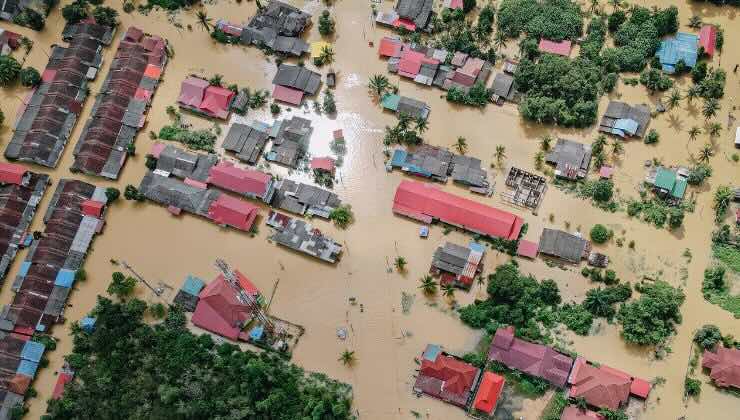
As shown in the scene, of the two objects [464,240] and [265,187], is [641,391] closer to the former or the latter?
[464,240]

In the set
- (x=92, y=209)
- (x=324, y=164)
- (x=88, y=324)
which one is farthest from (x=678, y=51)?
(x=88, y=324)

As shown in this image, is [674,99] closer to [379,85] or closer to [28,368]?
[379,85]

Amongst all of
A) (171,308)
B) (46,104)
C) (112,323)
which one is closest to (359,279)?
(171,308)

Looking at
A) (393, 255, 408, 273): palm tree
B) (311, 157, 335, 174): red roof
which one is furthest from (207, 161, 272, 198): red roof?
(393, 255, 408, 273): palm tree

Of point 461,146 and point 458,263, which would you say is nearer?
point 458,263

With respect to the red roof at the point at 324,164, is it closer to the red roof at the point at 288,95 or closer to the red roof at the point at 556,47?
the red roof at the point at 288,95

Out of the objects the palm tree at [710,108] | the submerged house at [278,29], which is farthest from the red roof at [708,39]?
the submerged house at [278,29]

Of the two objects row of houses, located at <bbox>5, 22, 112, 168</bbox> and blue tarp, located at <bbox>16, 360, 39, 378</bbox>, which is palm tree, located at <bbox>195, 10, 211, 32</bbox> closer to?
row of houses, located at <bbox>5, 22, 112, 168</bbox>
